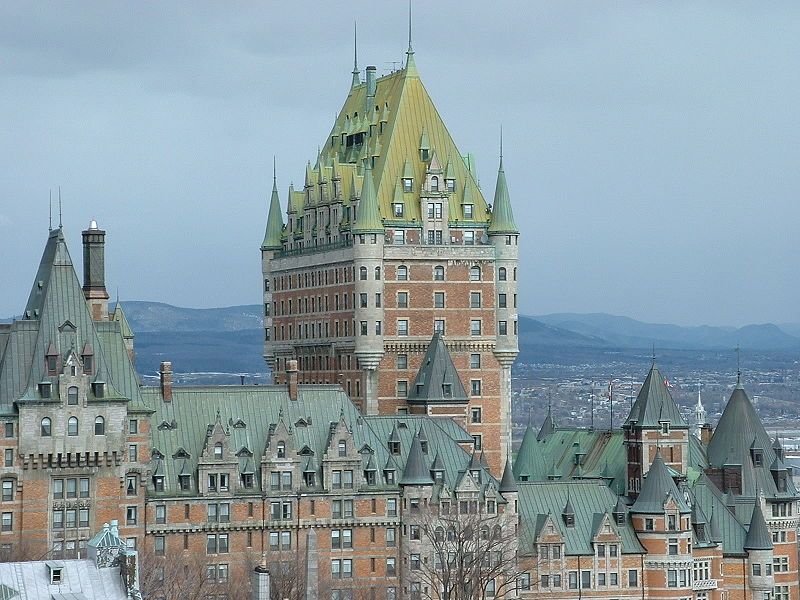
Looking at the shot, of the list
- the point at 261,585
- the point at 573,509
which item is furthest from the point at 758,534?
the point at 261,585

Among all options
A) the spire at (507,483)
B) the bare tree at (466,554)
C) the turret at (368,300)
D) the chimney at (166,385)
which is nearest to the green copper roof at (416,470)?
the bare tree at (466,554)

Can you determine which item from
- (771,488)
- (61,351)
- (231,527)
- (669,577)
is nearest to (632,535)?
(669,577)

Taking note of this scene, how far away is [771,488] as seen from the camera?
196625 mm

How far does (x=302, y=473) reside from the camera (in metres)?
173

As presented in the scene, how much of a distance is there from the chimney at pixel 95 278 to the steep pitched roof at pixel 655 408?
43309mm

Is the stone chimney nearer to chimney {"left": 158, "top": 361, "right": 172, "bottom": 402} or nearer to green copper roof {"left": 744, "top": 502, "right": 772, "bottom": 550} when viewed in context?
chimney {"left": 158, "top": 361, "right": 172, "bottom": 402}

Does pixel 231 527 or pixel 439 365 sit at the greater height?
pixel 439 365

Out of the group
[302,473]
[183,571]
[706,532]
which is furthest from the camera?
[706,532]

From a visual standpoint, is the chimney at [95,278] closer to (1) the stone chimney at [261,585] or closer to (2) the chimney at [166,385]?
(2) the chimney at [166,385]

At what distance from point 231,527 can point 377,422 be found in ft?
50.5

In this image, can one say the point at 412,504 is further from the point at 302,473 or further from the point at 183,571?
the point at 183,571

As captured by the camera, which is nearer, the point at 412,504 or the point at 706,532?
the point at 412,504

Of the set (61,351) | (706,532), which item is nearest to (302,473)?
(61,351)

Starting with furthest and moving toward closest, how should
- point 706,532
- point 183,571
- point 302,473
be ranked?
point 706,532, point 302,473, point 183,571
